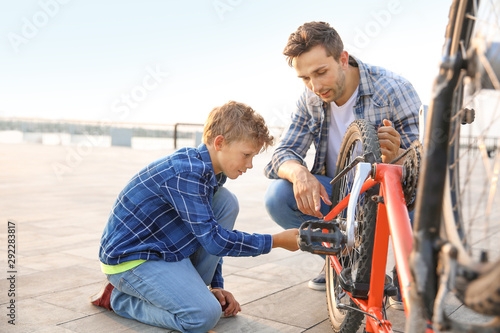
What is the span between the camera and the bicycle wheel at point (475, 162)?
0.89 m

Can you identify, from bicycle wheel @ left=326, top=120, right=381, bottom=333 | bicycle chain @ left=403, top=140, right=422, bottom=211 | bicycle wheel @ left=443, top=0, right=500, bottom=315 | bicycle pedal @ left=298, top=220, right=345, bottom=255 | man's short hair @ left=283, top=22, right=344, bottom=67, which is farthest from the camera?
man's short hair @ left=283, top=22, right=344, bottom=67

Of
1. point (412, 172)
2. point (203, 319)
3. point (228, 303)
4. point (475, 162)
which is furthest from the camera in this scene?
point (228, 303)

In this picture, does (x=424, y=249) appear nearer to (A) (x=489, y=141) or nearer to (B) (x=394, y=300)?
(A) (x=489, y=141)

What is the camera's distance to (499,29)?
1080mm

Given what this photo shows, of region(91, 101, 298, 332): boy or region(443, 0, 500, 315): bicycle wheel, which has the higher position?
region(443, 0, 500, 315): bicycle wheel

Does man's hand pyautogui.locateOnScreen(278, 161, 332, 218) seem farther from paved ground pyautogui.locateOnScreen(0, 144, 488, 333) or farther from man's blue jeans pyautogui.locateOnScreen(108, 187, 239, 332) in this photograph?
man's blue jeans pyautogui.locateOnScreen(108, 187, 239, 332)

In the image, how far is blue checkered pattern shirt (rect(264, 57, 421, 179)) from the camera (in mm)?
2834

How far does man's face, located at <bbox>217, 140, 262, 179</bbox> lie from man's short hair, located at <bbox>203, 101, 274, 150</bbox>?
0.07 ft

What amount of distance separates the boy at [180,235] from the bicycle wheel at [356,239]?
285mm

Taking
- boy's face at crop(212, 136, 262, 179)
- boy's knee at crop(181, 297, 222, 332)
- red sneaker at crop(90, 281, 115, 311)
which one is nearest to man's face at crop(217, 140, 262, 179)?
boy's face at crop(212, 136, 262, 179)

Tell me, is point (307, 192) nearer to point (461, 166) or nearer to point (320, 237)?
point (320, 237)

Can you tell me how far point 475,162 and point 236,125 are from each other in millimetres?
1197

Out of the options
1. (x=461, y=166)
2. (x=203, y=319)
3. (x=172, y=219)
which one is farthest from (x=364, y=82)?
(x=461, y=166)

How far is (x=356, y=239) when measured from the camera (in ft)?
6.57
